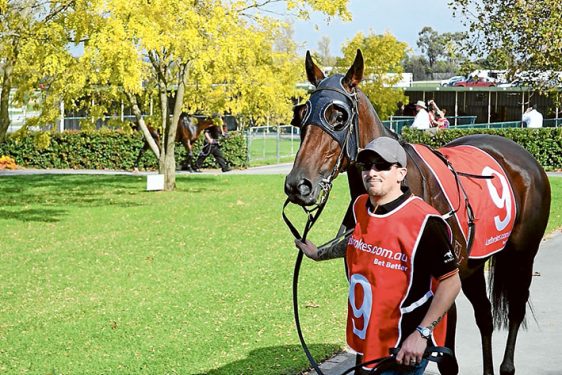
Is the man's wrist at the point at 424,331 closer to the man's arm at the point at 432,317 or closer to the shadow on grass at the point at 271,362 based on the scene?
the man's arm at the point at 432,317

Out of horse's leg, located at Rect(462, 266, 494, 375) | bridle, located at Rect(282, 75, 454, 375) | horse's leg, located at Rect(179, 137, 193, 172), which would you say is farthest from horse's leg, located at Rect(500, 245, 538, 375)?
horse's leg, located at Rect(179, 137, 193, 172)

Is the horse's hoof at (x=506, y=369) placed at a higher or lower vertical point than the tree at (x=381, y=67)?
lower

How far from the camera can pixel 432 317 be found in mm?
3691

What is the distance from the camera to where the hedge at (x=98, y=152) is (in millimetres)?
29641

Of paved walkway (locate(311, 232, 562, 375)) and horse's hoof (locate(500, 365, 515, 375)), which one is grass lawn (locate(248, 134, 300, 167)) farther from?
horse's hoof (locate(500, 365, 515, 375))

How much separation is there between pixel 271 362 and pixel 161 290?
304 cm

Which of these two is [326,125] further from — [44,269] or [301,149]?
[44,269]

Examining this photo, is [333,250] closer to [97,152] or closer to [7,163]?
[97,152]

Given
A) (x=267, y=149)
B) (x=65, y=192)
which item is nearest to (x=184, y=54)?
(x=65, y=192)

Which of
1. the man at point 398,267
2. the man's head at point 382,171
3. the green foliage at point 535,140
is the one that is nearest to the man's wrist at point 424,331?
the man at point 398,267

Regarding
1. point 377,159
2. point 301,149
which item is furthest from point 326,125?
point 377,159

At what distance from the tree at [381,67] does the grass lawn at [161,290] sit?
25.8m

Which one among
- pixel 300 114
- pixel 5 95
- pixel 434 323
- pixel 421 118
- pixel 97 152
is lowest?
pixel 97 152

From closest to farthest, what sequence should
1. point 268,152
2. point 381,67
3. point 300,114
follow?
point 300,114 < point 268,152 < point 381,67
